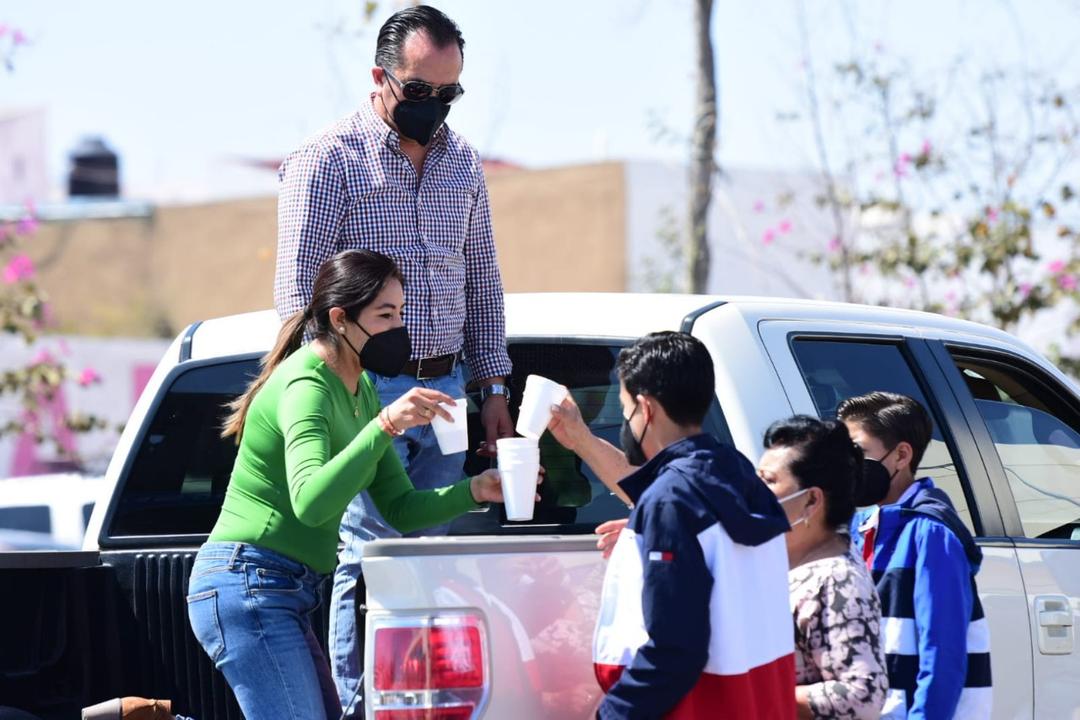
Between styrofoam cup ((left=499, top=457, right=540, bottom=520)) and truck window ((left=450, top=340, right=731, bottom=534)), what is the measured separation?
1.44ft

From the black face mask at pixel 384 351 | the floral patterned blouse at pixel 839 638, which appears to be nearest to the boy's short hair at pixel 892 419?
the floral patterned blouse at pixel 839 638

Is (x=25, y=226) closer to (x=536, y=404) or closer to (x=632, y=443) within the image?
(x=536, y=404)

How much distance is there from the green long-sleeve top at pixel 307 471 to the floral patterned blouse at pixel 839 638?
81 cm

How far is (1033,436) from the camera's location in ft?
16.0

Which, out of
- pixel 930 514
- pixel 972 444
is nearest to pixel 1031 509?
pixel 972 444

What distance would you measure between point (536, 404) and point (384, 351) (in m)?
0.42

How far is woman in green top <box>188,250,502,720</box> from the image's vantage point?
10.5 ft

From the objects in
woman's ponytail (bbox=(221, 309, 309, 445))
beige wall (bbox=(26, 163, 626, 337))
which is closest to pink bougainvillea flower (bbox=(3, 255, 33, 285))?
woman's ponytail (bbox=(221, 309, 309, 445))

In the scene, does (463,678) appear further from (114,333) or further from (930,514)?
(114,333)

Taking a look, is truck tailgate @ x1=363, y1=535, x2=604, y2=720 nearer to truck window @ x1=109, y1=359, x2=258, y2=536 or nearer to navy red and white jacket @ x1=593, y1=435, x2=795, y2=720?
navy red and white jacket @ x1=593, y1=435, x2=795, y2=720

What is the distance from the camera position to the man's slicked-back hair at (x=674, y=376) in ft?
9.91

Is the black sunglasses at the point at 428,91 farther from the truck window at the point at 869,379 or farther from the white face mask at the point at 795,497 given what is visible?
the white face mask at the point at 795,497

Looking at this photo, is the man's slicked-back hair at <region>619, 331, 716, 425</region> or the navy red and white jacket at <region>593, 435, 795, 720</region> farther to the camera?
the man's slicked-back hair at <region>619, 331, 716, 425</region>

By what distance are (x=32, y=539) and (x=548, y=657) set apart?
33.0 feet
